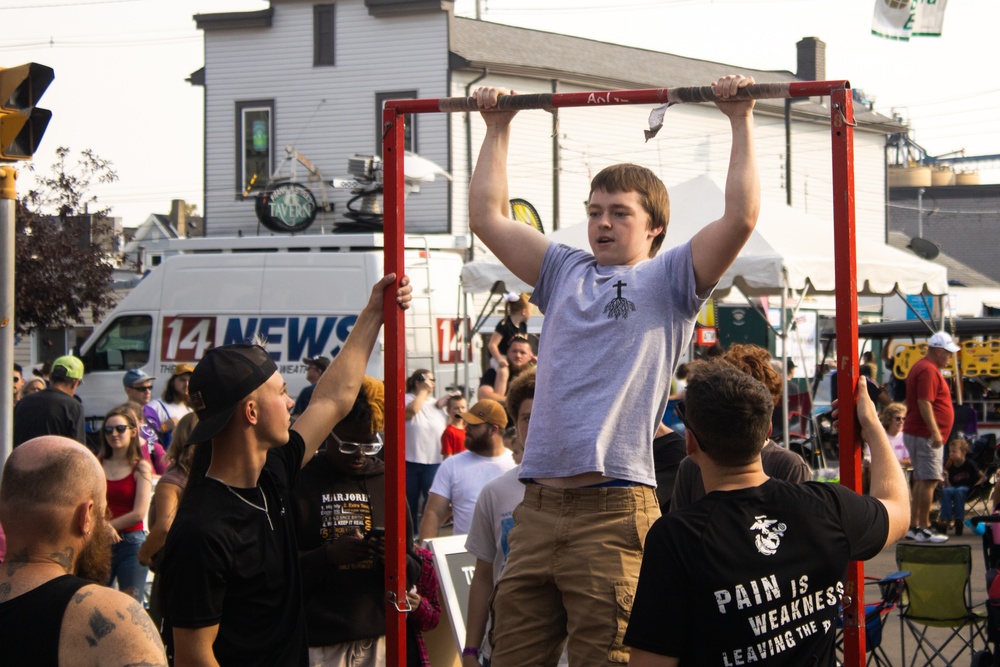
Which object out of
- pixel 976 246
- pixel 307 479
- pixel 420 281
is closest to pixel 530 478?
pixel 307 479

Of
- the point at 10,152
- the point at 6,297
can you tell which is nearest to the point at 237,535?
the point at 6,297

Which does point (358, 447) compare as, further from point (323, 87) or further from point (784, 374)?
point (323, 87)

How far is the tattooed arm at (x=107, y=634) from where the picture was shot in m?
2.33

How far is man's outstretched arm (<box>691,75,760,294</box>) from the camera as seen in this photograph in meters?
3.06

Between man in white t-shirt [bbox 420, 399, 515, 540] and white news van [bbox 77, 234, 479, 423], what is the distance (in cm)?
845

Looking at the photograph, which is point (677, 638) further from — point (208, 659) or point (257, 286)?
point (257, 286)

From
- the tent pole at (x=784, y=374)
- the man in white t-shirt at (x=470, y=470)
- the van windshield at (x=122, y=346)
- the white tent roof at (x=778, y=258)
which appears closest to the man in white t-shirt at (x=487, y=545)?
the man in white t-shirt at (x=470, y=470)

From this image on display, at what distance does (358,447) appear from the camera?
4.42 metres

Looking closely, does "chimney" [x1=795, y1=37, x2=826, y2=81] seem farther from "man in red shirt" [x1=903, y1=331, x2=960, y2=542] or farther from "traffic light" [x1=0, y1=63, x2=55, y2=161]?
"traffic light" [x1=0, y1=63, x2=55, y2=161]

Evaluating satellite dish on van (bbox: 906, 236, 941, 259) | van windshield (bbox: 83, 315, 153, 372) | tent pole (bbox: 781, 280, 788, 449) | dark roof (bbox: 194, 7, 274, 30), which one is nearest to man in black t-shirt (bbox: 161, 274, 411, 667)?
tent pole (bbox: 781, 280, 788, 449)

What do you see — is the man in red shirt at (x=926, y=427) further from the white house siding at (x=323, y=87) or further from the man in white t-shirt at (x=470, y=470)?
the white house siding at (x=323, y=87)

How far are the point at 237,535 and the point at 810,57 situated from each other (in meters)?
36.6

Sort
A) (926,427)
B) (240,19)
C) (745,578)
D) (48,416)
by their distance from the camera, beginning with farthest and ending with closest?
(240,19)
(926,427)
(48,416)
(745,578)

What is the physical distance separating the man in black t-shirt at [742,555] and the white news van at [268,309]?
12418 millimetres
